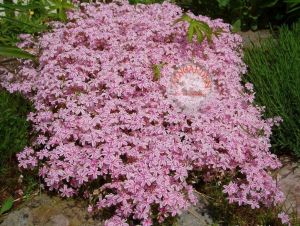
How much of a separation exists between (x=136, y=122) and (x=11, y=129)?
1.25m

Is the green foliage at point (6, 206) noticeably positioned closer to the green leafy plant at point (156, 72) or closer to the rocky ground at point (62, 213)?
the rocky ground at point (62, 213)

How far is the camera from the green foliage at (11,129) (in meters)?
4.55

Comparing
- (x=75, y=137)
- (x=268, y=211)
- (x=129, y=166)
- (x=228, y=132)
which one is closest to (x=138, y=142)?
(x=129, y=166)

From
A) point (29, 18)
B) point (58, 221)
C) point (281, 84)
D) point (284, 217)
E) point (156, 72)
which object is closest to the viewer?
point (284, 217)

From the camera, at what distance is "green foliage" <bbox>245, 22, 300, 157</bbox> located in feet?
16.2

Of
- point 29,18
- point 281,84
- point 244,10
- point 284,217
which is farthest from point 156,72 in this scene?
point 29,18

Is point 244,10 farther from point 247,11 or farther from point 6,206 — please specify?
point 6,206

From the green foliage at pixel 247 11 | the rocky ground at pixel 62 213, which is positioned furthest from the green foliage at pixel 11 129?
the green foliage at pixel 247 11

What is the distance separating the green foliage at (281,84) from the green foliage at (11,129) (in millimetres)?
2557

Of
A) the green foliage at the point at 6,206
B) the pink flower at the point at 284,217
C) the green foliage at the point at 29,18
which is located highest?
the green foliage at the point at 29,18

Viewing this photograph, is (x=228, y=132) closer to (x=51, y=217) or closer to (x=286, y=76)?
(x=286, y=76)

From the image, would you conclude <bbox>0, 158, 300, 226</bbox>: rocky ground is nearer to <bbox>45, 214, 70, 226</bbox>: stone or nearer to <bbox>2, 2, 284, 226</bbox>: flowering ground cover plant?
<bbox>45, 214, 70, 226</bbox>: stone

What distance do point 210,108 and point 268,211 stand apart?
47.4 inches

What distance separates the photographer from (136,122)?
14.8 ft
